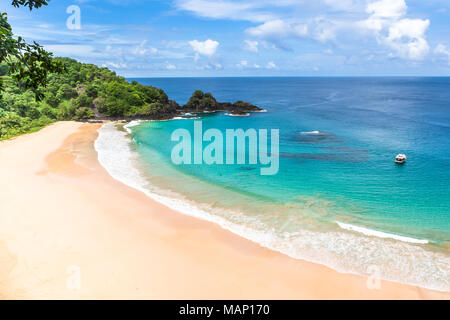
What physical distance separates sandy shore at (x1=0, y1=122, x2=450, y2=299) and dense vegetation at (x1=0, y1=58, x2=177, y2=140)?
1349 inches

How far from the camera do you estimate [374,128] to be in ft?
174

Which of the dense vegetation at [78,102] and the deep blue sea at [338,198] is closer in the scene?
the deep blue sea at [338,198]

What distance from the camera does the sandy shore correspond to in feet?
39.5

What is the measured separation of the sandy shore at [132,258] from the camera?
12.0m

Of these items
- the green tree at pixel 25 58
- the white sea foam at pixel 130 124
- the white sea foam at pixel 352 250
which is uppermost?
the green tree at pixel 25 58

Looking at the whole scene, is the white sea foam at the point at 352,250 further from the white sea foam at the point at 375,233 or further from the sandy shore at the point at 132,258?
the sandy shore at the point at 132,258

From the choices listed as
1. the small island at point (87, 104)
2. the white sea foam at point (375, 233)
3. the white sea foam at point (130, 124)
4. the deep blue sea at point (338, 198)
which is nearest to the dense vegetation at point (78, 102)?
the small island at point (87, 104)

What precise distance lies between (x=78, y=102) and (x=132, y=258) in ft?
194

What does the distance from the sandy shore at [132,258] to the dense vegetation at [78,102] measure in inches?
1349

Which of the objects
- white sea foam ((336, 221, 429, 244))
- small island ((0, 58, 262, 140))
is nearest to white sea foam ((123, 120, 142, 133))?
small island ((0, 58, 262, 140))

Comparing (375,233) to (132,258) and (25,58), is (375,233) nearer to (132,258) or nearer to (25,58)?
(132,258)

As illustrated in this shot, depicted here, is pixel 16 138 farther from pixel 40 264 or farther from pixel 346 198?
pixel 346 198

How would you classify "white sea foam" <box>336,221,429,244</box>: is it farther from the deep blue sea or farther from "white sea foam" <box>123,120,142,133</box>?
"white sea foam" <box>123,120,142,133</box>
